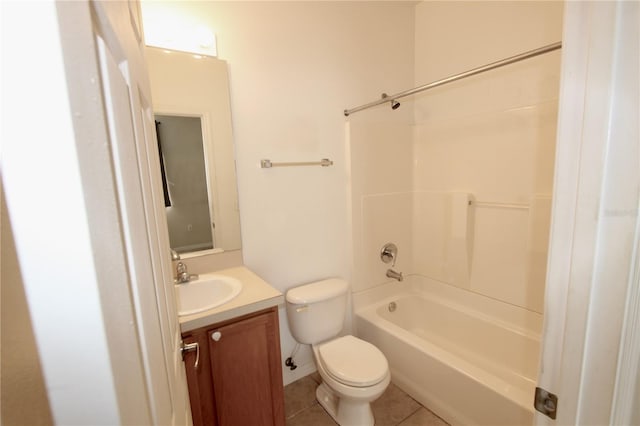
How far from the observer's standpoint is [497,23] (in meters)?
1.86

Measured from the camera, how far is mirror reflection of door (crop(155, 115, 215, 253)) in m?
1.54

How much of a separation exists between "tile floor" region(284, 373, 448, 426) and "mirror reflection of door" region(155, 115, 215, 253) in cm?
114

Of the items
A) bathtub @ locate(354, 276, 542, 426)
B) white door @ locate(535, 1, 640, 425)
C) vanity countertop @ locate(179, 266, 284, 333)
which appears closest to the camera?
white door @ locate(535, 1, 640, 425)

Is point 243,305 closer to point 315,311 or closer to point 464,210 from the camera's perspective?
point 315,311

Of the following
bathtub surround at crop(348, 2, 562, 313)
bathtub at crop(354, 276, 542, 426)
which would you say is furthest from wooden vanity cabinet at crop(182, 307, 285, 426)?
bathtub surround at crop(348, 2, 562, 313)

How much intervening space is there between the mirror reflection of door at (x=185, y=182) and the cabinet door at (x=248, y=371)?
1.92ft

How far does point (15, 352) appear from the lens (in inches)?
9.7

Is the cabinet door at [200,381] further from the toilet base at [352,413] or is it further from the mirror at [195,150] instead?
the toilet base at [352,413]

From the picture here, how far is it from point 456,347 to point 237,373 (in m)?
1.66

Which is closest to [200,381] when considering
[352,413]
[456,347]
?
[352,413]

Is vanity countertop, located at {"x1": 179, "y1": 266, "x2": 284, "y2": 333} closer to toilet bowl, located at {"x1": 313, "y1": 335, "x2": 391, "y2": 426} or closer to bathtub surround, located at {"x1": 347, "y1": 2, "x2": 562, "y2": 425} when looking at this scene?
toilet bowl, located at {"x1": 313, "y1": 335, "x2": 391, "y2": 426}

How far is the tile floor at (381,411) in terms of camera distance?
5.59 ft

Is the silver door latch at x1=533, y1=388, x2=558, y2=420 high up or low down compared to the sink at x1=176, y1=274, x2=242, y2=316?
up

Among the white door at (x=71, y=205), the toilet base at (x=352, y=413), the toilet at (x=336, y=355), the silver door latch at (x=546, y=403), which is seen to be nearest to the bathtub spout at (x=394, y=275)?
the toilet at (x=336, y=355)
